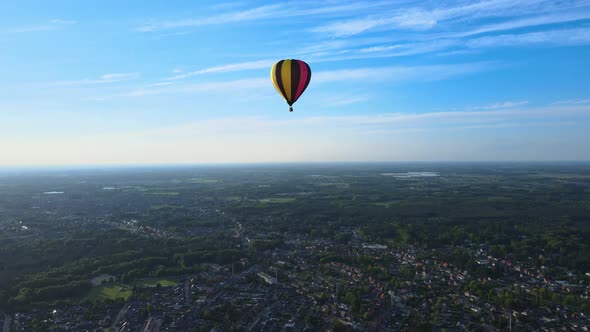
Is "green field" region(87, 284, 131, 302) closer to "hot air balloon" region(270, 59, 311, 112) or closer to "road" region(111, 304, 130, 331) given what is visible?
"road" region(111, 304, 130, 331)

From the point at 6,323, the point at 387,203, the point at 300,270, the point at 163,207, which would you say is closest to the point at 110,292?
the point at 6,323

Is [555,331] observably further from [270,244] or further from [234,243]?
[234,243]

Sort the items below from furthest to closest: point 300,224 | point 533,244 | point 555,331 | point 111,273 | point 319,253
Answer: point 300,224 < point 533,244 < point 319,253 < point 111,273 < point 555,331

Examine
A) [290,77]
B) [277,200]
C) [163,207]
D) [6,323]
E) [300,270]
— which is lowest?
[6,323]

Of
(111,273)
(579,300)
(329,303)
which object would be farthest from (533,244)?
(111,273)

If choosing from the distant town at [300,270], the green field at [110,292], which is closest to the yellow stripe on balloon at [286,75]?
the distant town at [300,270]

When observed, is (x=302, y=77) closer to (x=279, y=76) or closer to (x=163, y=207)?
(x=279, y=76)

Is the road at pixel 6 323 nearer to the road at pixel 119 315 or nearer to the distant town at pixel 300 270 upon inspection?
the distant town at pixel 300 270
